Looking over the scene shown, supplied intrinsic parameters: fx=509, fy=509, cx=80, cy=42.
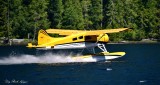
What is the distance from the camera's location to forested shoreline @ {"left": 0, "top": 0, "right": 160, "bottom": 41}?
116m

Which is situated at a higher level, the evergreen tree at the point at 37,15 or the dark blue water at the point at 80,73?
the evergreen tree at the point at 37,15

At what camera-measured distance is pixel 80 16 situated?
389 ft

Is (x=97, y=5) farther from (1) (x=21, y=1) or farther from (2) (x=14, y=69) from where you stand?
(2) (x=14, y=69)

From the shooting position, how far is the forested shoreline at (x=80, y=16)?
115688mm

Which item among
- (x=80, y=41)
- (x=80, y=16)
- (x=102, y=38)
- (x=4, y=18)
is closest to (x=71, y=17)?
(x=80, y=16)

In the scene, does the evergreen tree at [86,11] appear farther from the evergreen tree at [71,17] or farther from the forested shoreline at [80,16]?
the evergreen tree at [71,17]

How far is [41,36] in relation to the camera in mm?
56875

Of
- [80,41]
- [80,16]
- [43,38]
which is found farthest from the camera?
[80,16]

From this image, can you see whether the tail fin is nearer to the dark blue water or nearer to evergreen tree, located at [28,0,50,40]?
the dark blue water

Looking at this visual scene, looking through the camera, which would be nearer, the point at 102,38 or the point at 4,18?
the point at 102,38

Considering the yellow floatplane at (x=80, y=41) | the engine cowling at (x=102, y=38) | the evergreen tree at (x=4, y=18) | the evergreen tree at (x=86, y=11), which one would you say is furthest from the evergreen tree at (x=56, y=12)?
the yellow floatplane at (x=80, y=41)

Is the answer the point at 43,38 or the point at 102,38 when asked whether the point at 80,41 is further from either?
the point at 43,38

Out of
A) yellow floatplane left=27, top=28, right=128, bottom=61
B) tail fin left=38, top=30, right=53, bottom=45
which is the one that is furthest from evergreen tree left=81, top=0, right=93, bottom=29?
tail fin left=38, top=30, right=53, bottom=45

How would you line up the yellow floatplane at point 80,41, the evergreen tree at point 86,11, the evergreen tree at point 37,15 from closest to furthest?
the yellow floatplane at point 80,41 → the evergreen tree at point 37,15 → the evergreen tree at point 86,11
